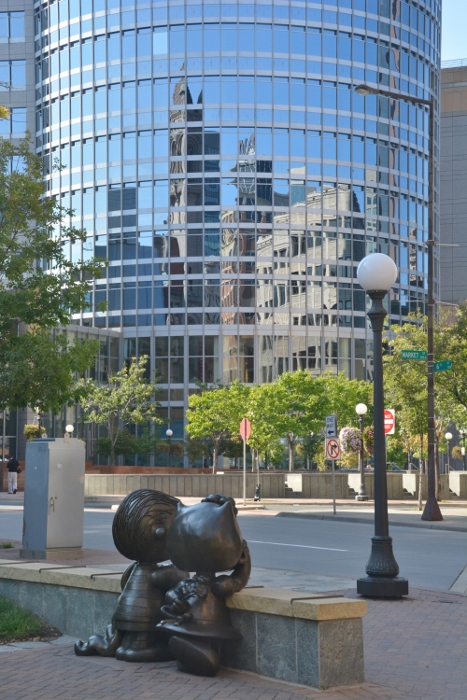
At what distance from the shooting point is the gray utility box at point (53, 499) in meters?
16.0

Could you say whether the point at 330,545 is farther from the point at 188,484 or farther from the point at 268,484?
the point at 268,484

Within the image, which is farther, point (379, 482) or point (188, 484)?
point (188, 484)

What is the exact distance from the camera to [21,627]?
902 cm

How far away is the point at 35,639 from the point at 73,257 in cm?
6594

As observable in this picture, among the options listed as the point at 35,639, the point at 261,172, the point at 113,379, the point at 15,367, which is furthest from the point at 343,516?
the point at 261,172

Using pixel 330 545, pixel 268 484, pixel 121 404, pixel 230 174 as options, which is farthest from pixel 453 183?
pixel 330 545

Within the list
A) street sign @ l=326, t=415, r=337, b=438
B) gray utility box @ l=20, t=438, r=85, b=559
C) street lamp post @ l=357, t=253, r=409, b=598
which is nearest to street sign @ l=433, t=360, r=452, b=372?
street sign @ l=326, t=415, r=337, b=438

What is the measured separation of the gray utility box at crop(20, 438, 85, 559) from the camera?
631 inches

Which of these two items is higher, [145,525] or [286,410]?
[286,410]

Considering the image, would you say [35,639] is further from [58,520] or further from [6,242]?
[6,242]

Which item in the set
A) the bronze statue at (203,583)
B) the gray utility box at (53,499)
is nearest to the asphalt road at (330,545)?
the gray utility box at (53,499)

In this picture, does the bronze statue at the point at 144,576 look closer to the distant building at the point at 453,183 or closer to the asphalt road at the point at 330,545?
the asphalt road at the point at 330,545

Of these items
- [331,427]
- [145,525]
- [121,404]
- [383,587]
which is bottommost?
[383,587]

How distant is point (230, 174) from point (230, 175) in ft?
0.22
